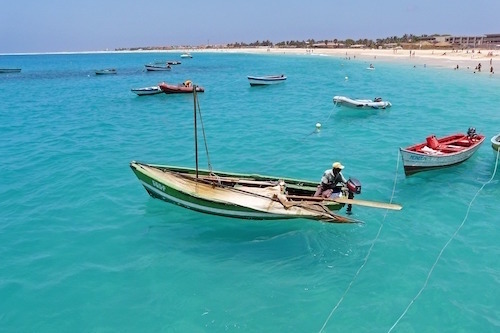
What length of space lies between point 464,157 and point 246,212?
45.0 ft

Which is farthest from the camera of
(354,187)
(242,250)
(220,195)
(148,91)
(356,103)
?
(148,91)

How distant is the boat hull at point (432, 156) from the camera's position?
18.5m

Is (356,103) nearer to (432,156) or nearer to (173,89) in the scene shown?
(432,156)

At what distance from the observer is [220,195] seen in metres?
14.7

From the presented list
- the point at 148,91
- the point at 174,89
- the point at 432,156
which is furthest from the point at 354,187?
the point at 148,91

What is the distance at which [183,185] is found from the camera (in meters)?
15.4

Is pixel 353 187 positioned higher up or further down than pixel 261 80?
further down

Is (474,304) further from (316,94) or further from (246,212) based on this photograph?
(316,94)

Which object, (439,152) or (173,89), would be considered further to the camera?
(173,89)

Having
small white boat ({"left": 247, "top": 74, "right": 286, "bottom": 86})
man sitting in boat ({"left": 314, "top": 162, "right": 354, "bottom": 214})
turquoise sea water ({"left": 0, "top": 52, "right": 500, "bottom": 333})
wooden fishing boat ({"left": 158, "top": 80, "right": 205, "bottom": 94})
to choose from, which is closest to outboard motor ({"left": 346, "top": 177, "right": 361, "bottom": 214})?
man sitting in boat ({"left": 314, "top": 162, "right": 354, "bottom": 214})

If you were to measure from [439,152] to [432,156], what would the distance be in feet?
5.99

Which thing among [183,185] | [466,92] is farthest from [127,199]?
[466,92]

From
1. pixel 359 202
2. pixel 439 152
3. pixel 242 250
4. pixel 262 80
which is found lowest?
pixel 242 250

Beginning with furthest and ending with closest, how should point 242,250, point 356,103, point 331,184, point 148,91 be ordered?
1. point 148,91
2. point 356,103
3. point 331,184
4. point 242,250
